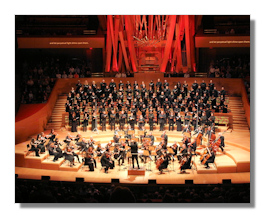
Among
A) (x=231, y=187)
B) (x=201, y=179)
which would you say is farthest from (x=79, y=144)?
(x=231, y=187)

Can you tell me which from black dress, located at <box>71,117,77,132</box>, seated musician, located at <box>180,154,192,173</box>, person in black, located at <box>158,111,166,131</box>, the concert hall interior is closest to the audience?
the concert hall interior

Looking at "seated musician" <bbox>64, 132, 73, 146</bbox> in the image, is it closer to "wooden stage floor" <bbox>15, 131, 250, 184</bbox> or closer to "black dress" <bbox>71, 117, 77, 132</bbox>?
"wooden stage floor" <bbox>15, 131, 250, 184</bbox>

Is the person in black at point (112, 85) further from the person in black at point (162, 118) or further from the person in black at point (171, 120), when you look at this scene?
the person in black at point (171, 120)

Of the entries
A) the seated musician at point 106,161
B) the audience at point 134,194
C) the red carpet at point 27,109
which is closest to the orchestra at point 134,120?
the seated musician at point 106,161

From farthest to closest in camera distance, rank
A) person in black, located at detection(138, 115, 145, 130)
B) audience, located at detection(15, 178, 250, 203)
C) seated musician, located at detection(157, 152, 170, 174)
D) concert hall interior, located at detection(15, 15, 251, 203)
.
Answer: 1. person in black, located at detection(138, 115, 145, 130)
2. seated musician, located at detection(157, 152, 170, 174)
3. concert hall interior, located at detection(15, 15, 251, 203)
4. audience, located at detection(15, 178, 250, 203)

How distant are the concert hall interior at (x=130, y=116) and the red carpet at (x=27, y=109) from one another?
0.05 metres

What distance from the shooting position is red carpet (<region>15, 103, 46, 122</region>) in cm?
1170

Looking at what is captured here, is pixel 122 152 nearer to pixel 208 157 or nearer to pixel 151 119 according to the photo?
pixel 208 157

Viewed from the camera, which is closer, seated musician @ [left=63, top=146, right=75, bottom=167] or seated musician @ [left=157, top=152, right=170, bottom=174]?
seated musician @ [left=157, top=152, right=170, bottom=174]

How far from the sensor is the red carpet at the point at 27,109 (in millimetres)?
11703

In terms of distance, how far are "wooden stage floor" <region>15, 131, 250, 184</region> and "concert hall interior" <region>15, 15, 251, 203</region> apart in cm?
3

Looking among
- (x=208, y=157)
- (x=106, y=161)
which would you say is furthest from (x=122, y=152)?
(x=208, y=157)

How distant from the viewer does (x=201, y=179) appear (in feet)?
28.8

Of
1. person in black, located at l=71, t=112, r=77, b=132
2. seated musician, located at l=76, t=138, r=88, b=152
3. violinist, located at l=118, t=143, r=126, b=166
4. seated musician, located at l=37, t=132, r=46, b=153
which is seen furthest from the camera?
person in black, located at l=71, t=112, r=77, b=132
